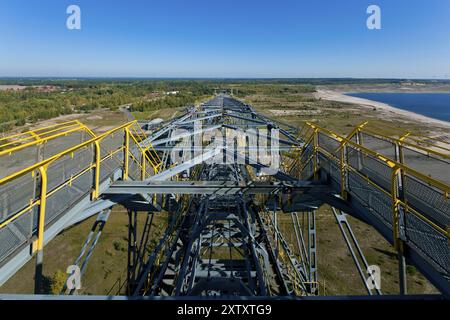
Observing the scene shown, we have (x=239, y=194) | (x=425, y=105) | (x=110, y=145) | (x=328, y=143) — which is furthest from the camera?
(x=425, y=105)

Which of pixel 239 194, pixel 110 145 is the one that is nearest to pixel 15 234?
pixel 239 194

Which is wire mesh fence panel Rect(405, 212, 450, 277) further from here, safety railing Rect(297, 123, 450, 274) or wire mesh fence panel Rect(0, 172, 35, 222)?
wire mesh fence panel Rect(0, 172, 35, 222)

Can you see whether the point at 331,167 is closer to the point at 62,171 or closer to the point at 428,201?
the point at 428,201

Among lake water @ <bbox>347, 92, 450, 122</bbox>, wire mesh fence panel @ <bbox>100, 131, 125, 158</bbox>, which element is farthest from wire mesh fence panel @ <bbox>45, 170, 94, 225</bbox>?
lake water @ <bbox>347, 92, 450, 122</bbox>
